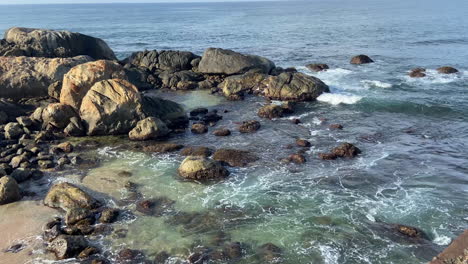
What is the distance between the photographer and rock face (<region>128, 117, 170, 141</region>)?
2878cm

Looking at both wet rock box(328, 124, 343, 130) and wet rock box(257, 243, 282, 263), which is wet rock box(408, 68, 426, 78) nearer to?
wet rock box(328, 124, 343, 130)

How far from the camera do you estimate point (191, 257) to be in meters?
16.3

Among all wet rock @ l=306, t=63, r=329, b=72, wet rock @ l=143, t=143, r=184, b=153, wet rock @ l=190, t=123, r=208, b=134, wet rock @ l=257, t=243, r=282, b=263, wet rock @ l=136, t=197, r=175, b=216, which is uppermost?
wet rock @ l=306, t=63, r=329, b=72

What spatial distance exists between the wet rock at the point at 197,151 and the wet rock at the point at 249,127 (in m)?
4.54

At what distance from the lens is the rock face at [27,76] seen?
36094mm

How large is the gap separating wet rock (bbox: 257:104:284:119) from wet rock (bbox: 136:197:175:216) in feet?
47.3

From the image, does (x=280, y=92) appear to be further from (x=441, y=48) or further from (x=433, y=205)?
(x=441, y=48)

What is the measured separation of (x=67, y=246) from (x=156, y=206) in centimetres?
489

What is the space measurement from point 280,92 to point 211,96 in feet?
21.9

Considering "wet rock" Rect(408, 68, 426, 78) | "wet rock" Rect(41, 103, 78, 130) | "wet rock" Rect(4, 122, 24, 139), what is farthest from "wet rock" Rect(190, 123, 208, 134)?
"wet rock" Rect(408, 68, 426, 78)

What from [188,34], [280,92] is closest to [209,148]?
[280,92]

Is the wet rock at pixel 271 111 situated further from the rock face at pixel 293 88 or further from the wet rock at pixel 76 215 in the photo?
the wet rock at pixel 76 215

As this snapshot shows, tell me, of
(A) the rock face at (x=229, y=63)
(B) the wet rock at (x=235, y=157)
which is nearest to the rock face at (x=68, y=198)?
(B) the wet rock at (x=235, y=157)

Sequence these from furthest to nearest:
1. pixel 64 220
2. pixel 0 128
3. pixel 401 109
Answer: pixel 401 109 < pixel 0 128 < pixel 64 220
